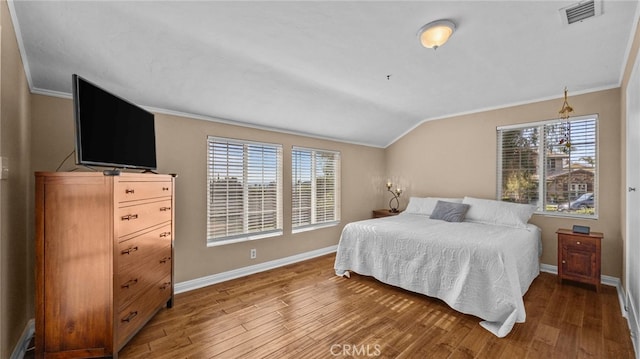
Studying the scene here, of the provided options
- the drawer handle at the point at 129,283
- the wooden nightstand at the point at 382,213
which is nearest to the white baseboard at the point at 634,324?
the wooden nightstand at the point at 382,213

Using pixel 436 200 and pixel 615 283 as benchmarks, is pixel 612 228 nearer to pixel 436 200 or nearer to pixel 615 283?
pixel 615 283

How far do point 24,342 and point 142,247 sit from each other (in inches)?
40.9

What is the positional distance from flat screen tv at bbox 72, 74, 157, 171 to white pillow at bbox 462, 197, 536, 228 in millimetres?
4039

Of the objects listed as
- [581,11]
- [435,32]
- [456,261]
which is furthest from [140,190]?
[581,11]

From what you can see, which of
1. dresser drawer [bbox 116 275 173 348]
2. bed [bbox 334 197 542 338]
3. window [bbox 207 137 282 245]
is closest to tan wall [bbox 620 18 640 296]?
bed [bbox 334 197 542 338]

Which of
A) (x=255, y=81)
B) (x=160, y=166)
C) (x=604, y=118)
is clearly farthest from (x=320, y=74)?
(x=604, y=118)

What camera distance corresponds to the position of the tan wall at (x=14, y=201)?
5.00ft

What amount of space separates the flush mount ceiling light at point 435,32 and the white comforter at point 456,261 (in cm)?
182

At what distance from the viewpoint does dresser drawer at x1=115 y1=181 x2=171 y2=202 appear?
6.02ft

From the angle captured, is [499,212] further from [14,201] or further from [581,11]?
[14,201]

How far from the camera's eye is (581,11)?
1884 mm

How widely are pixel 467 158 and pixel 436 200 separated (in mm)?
865

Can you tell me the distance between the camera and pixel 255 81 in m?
2.73

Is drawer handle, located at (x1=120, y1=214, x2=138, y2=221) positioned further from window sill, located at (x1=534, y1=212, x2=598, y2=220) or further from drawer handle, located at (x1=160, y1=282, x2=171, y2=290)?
window sill, located at (x1=534, y1=212, x2=598, y2=220)
